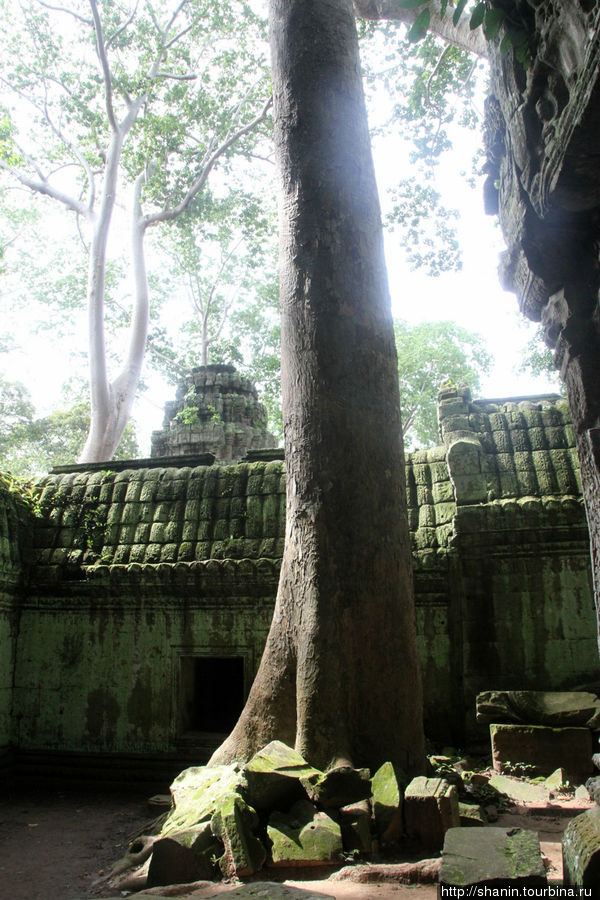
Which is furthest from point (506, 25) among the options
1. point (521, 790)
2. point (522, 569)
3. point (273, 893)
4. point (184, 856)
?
point (522, 569)

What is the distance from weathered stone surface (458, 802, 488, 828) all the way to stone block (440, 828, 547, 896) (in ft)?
3.05

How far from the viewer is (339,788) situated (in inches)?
127

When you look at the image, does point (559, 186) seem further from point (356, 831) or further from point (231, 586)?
point (231, 586)

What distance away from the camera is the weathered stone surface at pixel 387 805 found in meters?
3.11

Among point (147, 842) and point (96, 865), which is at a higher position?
point (147, 842)

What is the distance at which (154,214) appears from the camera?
14867 millimetres

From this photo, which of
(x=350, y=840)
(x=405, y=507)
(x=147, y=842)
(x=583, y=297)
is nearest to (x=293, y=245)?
(x=405, y=507)

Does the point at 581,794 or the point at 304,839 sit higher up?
the point at 304,839

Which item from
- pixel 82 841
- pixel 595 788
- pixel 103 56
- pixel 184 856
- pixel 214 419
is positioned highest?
pixel 103 56

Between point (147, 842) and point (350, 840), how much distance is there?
59.0 inches

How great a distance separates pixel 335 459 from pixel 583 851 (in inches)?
98.7

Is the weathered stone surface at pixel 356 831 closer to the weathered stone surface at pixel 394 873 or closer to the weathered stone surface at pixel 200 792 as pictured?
the weathered stone surface at pixel 394 873

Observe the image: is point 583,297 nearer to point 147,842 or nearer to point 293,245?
point 293,245

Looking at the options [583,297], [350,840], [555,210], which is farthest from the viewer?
[350,840]
